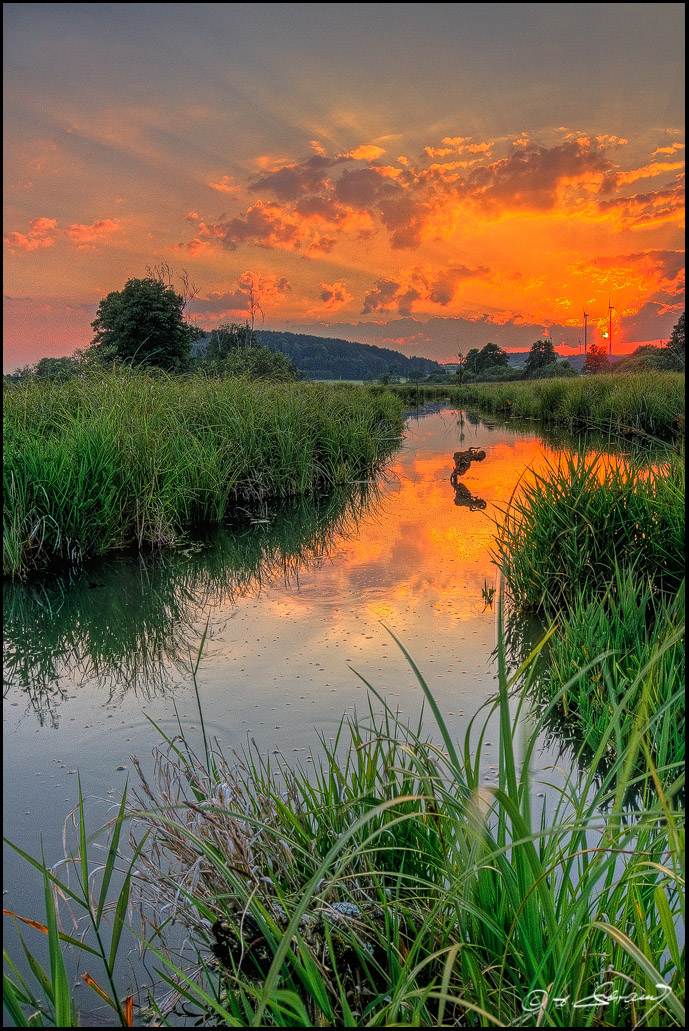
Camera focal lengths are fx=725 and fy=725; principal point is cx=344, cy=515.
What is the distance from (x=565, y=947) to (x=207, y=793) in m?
0.98

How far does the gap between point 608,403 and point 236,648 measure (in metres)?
13.2

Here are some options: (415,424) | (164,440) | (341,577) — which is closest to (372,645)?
(341,577)

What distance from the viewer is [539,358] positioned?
4844 centimetres

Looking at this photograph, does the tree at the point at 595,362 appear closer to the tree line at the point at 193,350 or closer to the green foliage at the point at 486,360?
the tree line at the point at 193,350

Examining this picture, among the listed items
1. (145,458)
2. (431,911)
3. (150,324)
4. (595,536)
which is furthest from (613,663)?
(150,324)

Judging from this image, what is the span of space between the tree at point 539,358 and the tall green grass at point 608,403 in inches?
745

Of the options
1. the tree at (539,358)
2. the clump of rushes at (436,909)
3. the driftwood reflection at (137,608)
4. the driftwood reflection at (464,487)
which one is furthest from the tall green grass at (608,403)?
the tree at (539,358)

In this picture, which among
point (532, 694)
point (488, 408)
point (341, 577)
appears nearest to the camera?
point (532, 694)

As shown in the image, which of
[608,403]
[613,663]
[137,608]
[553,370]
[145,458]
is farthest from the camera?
[553,370]

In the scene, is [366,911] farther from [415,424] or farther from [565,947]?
[415,424]

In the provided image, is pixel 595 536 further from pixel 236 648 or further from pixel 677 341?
pixel 677 341

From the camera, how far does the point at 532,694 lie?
3326mm

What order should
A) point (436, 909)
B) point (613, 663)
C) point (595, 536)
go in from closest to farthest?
point (436, 909) → point (613, 663) → point (595, 536)

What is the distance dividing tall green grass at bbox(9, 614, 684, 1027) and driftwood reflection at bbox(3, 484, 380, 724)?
2.05 metres
